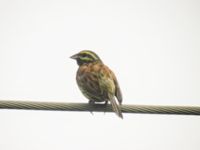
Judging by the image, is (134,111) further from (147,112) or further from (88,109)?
(88,109)

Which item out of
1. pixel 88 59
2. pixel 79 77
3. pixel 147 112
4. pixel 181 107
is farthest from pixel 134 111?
pixel 88 59

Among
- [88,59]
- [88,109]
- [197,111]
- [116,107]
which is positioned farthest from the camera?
[88,59]

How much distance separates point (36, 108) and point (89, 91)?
2099 millimetres

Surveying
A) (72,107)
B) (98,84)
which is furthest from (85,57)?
(72,107)

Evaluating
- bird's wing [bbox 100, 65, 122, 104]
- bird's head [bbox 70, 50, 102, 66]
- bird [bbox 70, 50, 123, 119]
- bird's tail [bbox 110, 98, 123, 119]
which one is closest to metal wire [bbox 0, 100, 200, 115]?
bird's tail [bbox 110, 98, 123, 119]

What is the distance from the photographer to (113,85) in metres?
7.36

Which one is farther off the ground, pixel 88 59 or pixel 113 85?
pixel 88 59

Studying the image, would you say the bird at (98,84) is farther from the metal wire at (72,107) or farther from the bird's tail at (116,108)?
the metal wire at (72,107)

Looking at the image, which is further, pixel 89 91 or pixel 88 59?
pixel 88 59

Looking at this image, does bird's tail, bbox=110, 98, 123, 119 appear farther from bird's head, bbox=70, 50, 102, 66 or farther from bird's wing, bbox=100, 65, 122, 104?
bird's head, bbox=70, 50, 102, 66

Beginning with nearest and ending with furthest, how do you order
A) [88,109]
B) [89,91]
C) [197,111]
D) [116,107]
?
[197,111], [88,109], [116,107], [89,91]

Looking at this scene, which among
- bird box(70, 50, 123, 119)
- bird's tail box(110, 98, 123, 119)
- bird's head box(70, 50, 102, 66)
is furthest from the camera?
bird's head box(70, 50, 102, 66)

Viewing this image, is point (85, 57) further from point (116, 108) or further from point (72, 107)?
point (72, 107)

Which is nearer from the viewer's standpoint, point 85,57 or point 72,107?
point 72,107
